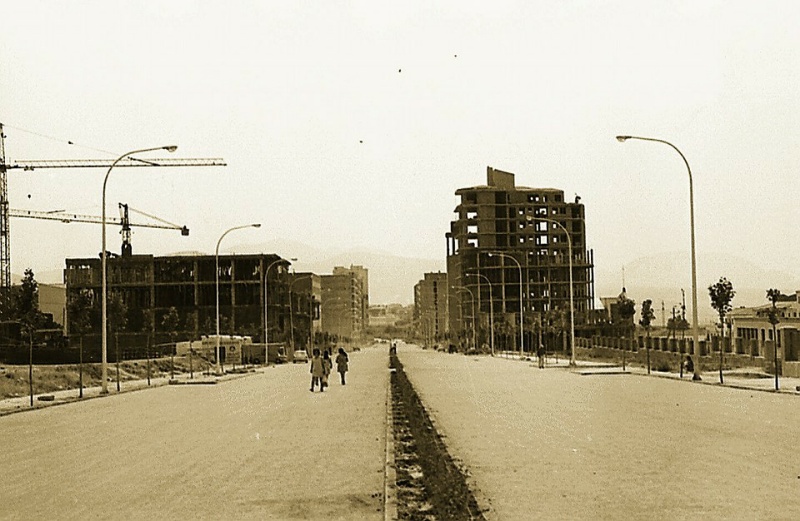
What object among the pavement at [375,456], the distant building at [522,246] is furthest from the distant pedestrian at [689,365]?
the distant building at [522,246]

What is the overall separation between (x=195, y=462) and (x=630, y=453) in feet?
24.7

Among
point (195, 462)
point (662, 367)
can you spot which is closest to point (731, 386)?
point (662, 367)

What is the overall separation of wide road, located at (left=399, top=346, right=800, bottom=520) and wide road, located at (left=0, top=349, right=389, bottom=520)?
198 centimetres

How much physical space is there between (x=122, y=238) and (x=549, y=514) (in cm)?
18386

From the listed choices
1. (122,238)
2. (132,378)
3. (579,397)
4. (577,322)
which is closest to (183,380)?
(132,378)

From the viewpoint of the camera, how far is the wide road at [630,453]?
40.8 ft

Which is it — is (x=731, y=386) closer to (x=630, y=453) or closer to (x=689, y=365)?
(x=689, y=365)

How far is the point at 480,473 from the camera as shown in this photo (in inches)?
617

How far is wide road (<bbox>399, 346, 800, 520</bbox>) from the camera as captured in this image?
490 inches

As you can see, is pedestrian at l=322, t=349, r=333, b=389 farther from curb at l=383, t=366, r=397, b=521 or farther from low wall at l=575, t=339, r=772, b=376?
curb at l=383, t=366, r=397, b=521

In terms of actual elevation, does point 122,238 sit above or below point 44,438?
above

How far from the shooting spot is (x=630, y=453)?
17.9m

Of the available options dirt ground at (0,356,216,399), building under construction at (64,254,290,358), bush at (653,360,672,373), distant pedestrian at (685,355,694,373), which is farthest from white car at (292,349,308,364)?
distant pedestrian at (685,355,694,373)

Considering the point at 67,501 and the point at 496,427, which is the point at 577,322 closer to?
the point at 496,427
